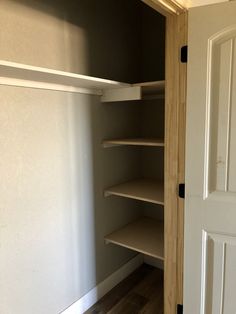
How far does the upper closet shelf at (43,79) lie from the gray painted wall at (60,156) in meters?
0.05

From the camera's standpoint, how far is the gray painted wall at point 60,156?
62.4 inches

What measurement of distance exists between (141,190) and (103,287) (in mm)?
935

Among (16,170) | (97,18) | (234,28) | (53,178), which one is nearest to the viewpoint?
(234,28)

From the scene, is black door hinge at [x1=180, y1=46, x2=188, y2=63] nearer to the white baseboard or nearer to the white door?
the white door

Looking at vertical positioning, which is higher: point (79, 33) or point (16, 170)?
point (79, 33)

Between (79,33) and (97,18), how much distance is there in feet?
0.86

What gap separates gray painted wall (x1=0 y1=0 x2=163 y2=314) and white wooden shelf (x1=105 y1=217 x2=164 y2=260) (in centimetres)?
11

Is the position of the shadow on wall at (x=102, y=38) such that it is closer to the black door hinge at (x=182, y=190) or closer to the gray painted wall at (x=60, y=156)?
the gray painted wall at (x=60, y=156)

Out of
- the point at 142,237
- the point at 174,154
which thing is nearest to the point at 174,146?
the point at 174,154

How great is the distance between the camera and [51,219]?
184 centimetres

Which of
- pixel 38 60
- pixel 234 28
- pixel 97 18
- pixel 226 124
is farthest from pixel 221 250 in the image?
pixel 97 18

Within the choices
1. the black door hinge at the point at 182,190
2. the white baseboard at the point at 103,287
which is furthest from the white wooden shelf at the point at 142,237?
the black door hinge at the point at 182,190

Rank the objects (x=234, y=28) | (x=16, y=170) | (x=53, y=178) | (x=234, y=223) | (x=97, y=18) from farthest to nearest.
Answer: (x=97, y=18)
(x=53, y=178)
(x=16, y=170)
(x=234, y=223)
(x=234, y=28)

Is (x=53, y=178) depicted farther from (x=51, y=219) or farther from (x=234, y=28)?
(x=234, y=28)
